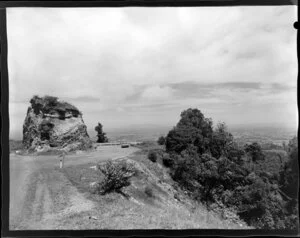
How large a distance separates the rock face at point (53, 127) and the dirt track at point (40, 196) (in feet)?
1.06

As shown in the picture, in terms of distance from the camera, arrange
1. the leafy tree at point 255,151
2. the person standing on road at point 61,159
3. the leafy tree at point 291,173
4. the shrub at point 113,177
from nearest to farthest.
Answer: the leafy tree at point 291,173 → the shrub at point 113,177 → the person standing on road at point 61,159 → the leafy tree at point 255,151

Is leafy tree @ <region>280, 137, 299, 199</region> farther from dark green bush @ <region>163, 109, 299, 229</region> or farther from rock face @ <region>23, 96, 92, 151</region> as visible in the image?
rock face @ <region>23, 96, 92, 151</region>

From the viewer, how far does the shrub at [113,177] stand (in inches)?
163

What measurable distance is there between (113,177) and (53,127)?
173 cm

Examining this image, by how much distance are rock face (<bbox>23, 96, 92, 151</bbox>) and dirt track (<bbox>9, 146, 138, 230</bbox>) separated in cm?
32

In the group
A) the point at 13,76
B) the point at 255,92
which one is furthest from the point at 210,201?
the point at 13,76

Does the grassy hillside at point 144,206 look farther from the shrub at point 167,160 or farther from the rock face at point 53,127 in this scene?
the rock face at point 53,127

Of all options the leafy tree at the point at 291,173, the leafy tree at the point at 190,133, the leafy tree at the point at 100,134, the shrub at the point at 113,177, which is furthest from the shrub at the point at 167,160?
the leafy tree at the point at 291,173

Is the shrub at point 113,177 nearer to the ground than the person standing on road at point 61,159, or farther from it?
nearer to the ground

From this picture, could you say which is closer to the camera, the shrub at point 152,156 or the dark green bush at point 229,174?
the dark green bush at point 229,174

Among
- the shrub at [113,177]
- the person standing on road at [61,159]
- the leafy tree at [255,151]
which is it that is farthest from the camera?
the leafy tree at [255,151]

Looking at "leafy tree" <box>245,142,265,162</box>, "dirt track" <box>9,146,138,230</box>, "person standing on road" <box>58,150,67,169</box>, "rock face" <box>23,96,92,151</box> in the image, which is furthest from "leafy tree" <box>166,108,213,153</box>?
"person standing on road" <box>58,150,67,169</box>

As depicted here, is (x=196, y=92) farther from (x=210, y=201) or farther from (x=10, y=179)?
(x=10, y=179)

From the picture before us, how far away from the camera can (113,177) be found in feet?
13.6
